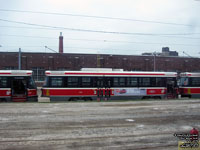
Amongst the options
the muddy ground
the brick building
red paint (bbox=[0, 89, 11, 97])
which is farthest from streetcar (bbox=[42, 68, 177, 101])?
the brick building

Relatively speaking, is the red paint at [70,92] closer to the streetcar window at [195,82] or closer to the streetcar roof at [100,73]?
the streetcar roof at [100,73]

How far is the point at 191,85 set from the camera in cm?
2345

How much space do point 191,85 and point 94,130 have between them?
17.8m

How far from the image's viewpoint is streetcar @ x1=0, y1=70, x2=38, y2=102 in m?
18.7

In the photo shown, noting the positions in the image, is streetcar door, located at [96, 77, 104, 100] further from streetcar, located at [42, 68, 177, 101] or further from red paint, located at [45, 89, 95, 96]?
red paint, located at [45, 89, 95, 96]

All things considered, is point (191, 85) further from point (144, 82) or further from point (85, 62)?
point (85, 62)

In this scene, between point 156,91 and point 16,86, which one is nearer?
point 16,86

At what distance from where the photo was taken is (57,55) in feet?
138

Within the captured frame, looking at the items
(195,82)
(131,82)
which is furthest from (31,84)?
(195,82)

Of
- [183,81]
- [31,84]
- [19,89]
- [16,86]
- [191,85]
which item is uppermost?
[183,81]

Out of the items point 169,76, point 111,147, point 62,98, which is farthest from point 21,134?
point 169,76

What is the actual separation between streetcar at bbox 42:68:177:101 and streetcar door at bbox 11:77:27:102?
1.85 m

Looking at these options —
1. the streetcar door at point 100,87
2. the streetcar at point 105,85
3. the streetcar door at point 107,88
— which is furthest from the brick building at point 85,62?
the streetcar door at point 100,87

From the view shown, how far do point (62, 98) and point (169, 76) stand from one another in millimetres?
10099
